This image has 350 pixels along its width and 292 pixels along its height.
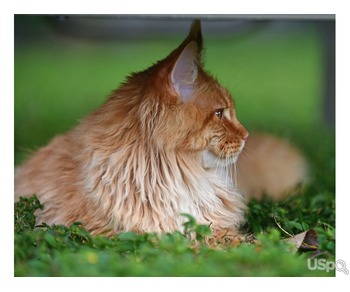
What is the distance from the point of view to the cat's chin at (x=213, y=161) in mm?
3014

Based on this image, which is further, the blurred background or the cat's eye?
the blurred background

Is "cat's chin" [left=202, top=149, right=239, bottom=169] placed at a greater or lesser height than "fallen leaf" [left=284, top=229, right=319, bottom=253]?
greater

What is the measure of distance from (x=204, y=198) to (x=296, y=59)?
629cm

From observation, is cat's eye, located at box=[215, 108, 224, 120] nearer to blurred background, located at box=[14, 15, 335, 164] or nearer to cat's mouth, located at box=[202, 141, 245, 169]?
cat's mouth, located at box=[202, 141, 245, 169]

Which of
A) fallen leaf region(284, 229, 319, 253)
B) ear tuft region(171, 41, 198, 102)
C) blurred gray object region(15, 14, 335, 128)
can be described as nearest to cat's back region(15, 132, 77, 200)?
ear tuft region(171, 41, 198, 102)

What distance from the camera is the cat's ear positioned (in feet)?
9.14

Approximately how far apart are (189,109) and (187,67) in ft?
0.64

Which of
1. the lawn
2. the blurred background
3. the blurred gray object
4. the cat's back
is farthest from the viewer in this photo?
the blurred gray object

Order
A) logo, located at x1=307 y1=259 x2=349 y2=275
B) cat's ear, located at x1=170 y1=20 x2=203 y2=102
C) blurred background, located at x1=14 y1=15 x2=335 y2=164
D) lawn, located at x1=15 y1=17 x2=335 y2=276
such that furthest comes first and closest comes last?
blurred background, located at x1=14 y1=15 x2=335 y2=164, cat's ear, located at x1=170 y1=20 x2=203 y2=102, logo, located at x1=307 y1=259 x2=349 y2=275, lawn, located at x1=15 y1=17 x2=335 y2=276

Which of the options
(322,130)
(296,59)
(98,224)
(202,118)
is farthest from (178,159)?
(296,59)

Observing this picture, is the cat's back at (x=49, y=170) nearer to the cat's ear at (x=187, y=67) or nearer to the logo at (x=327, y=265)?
the cat's ear at (x=187, y=67)

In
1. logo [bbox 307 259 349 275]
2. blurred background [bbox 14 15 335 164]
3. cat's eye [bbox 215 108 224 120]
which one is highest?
blurred background [bbox 14 15 335 164]

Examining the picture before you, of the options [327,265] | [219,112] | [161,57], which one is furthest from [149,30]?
[327,265]
